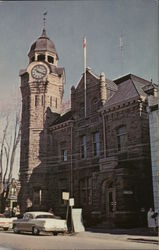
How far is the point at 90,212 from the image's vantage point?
16.2m

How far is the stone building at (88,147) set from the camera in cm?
1416

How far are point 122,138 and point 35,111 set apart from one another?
635 cm

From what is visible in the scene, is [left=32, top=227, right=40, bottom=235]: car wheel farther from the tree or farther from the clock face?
the clock face

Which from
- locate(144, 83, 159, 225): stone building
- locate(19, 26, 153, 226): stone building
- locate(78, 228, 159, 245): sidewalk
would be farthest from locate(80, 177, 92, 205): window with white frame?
locate(144, 83, 159, 225): stone building

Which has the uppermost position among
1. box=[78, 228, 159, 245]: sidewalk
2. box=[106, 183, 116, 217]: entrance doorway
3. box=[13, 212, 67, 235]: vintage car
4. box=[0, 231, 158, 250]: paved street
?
box=[106, 183, 116, 217]: entrance doorway

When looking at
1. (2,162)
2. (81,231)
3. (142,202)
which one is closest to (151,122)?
(142,202)

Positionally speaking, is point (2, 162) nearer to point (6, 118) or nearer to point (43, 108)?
point (6, 118)

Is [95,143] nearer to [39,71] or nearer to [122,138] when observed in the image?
[122,138]

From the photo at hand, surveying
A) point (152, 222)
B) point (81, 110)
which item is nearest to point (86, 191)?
point (81, 110)

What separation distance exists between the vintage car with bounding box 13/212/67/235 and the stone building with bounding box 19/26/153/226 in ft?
10.4

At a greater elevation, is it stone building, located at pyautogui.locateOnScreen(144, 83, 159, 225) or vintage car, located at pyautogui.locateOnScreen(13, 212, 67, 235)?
stone building, located at pyautogui.locateOnScreen(144, 83, 159, 225)

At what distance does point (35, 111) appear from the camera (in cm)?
1956

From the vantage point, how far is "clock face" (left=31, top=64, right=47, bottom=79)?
63.8ft

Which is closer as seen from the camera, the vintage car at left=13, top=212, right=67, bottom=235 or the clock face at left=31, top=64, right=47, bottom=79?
the vintage car at left=13, top=212, right=67, bottom=235
